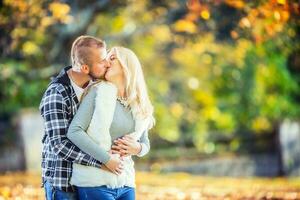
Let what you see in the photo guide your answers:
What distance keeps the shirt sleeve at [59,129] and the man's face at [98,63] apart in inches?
10.6

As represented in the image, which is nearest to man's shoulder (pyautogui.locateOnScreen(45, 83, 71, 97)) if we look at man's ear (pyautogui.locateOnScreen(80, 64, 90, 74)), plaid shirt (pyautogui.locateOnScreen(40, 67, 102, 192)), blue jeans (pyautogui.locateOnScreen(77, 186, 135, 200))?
plaid shirt (pyautogui.locateOnScreen(40, 67, 102, 192))

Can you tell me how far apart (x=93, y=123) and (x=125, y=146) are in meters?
0.29

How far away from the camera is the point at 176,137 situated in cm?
2112

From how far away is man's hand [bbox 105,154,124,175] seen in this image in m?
4.29

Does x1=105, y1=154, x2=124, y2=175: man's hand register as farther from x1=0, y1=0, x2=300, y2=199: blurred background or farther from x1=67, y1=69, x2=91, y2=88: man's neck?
x1=0, y1=0, x2=300, y2=199: blurred background

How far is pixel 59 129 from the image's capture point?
14.3 ft

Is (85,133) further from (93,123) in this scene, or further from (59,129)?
(59,129)

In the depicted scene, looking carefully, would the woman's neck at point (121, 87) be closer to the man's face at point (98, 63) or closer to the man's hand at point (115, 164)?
the man's face at point (98, 63)

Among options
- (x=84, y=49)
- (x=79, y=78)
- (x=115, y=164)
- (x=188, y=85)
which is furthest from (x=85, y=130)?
(x=188, y=85)

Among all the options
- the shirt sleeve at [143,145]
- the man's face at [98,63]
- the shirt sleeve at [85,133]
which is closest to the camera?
the shirt sleeve at [85,133]

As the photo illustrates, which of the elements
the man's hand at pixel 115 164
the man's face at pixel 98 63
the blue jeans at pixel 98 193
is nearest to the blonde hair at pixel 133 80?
the man's face at pixel 98 63

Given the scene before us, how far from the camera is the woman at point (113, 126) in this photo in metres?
4.28

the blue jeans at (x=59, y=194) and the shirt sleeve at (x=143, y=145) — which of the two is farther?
the shirt sleeve at (x=143, y=145)

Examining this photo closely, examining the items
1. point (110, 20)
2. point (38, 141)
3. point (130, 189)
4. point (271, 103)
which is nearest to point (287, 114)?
point (271, 103)
